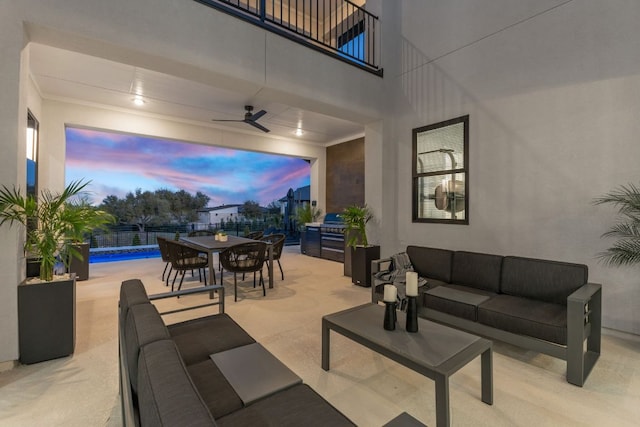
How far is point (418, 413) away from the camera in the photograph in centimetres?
188

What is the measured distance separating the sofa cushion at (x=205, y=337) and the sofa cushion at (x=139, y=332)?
450 mm

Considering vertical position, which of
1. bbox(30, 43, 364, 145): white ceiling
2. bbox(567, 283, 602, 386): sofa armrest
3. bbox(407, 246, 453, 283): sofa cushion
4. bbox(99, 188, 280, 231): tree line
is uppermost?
bbox(30, 43, 364, 145): white ceiling

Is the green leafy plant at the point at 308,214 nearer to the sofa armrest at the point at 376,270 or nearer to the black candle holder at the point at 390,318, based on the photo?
the sofa armrest at the point at 376,270

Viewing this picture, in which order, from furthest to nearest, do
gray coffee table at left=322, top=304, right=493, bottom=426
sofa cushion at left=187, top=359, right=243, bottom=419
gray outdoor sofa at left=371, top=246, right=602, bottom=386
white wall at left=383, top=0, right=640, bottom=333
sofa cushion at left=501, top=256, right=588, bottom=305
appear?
white wall at left=383, top=0, right=640, bottom=333, sofa cushion at left=501, top=256, right=588, bottom=305, gray outdoor sofa at left=371, top=246, right=602, bottom=386, gray coffee table at left=322, top=304, right=493, bottom=426, sofa cushion at left=187, top=359, right=243, bottom=419

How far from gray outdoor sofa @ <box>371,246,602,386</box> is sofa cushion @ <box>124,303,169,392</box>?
2571 mm

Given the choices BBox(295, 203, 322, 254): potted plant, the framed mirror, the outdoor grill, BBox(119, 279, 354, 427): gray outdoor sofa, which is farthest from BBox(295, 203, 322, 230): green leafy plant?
BBox(119, 279, 354, 427): gray outdoor sofa

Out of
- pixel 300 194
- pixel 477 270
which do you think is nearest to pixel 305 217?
pixel 300 194

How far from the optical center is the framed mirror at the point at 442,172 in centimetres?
428

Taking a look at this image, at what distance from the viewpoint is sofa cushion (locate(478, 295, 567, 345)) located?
2.25m

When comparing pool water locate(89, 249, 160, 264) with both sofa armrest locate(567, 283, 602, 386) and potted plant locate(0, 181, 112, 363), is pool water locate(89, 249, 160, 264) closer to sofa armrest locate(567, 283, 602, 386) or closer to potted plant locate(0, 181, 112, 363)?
potted plant locate(0, 181, 112, 363)

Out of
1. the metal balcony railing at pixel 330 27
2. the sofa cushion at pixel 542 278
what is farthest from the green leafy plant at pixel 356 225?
the metal balcony railing at pixel 330 27

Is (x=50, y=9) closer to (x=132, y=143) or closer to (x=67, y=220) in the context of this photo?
(x=67, y=220)

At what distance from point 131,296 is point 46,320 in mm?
1540

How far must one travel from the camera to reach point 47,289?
252 cm
